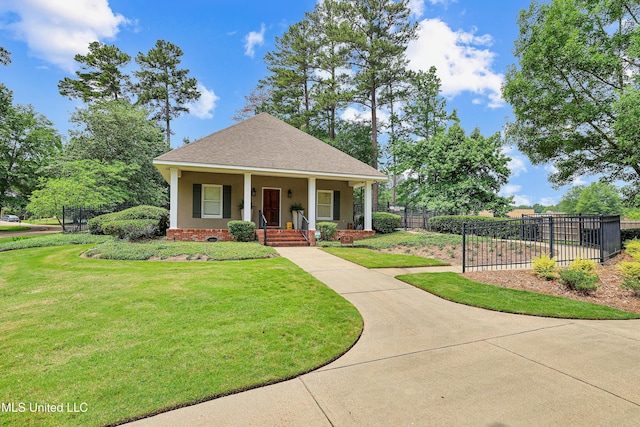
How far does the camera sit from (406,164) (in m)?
20.0

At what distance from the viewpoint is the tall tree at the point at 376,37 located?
2222cm

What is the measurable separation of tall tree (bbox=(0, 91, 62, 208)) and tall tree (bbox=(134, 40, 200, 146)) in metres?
8.03

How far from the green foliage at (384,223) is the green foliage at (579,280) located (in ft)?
34.1

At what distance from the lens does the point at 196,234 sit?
12281 mm

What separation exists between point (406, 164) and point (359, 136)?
290 inches

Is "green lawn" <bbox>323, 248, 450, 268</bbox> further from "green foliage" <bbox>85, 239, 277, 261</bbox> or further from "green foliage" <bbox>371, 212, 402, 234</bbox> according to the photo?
"green foliage" <bbox>371, 212, 402, 234</bbox>

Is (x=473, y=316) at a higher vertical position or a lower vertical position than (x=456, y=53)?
lower

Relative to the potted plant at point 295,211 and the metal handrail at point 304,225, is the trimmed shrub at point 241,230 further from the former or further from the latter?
the potted plant at point 295,211

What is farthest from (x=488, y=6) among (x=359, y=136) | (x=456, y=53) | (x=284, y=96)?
(x=284, y=96)

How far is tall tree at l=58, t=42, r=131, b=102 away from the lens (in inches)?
1006

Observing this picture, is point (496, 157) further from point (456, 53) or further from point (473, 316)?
point (473, 316)

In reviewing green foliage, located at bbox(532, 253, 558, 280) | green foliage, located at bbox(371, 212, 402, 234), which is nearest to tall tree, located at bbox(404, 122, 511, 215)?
green foliage, located at bbox(371, 212, 402, 234)

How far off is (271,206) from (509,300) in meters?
11.7

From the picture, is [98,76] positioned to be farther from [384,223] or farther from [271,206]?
[384,223]
